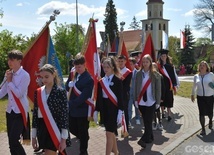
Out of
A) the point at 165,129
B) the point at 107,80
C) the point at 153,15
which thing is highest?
the point at 153,15

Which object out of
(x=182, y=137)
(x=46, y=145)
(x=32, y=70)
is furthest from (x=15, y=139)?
(x=182, y=137)

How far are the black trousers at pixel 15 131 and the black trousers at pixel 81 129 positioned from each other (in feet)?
4.58

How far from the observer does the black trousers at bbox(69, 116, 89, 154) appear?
21.7ft

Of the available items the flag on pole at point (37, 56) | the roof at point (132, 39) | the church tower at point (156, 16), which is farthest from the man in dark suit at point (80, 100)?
the roof at point (132, 39)

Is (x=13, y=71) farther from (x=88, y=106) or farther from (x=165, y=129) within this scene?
(x=165, y=129)

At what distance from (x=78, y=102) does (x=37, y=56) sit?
1740 mm

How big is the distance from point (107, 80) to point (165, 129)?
12.1 ft

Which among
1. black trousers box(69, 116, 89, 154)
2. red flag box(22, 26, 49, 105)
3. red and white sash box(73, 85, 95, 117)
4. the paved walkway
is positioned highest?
red flag box(22, 26, 49, 105)

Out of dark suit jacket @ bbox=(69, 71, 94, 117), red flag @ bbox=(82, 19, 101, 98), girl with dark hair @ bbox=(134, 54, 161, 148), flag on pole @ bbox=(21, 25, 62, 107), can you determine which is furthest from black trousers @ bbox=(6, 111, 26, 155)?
red flag @ bbox=(82, 19, 101, 98)

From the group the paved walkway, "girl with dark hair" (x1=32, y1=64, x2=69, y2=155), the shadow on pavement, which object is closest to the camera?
"girl with dark hair" (x1=32, y1=64, x2=69, y2=155)

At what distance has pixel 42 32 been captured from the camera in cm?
766

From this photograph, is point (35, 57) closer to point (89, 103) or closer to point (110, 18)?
point (89, 103)

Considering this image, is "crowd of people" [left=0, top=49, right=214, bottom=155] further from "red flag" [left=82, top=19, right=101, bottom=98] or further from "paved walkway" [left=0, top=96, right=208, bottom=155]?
"red flag" [left=82, top=19, right=101, bottom=98]

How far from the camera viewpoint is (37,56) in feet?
24.8
